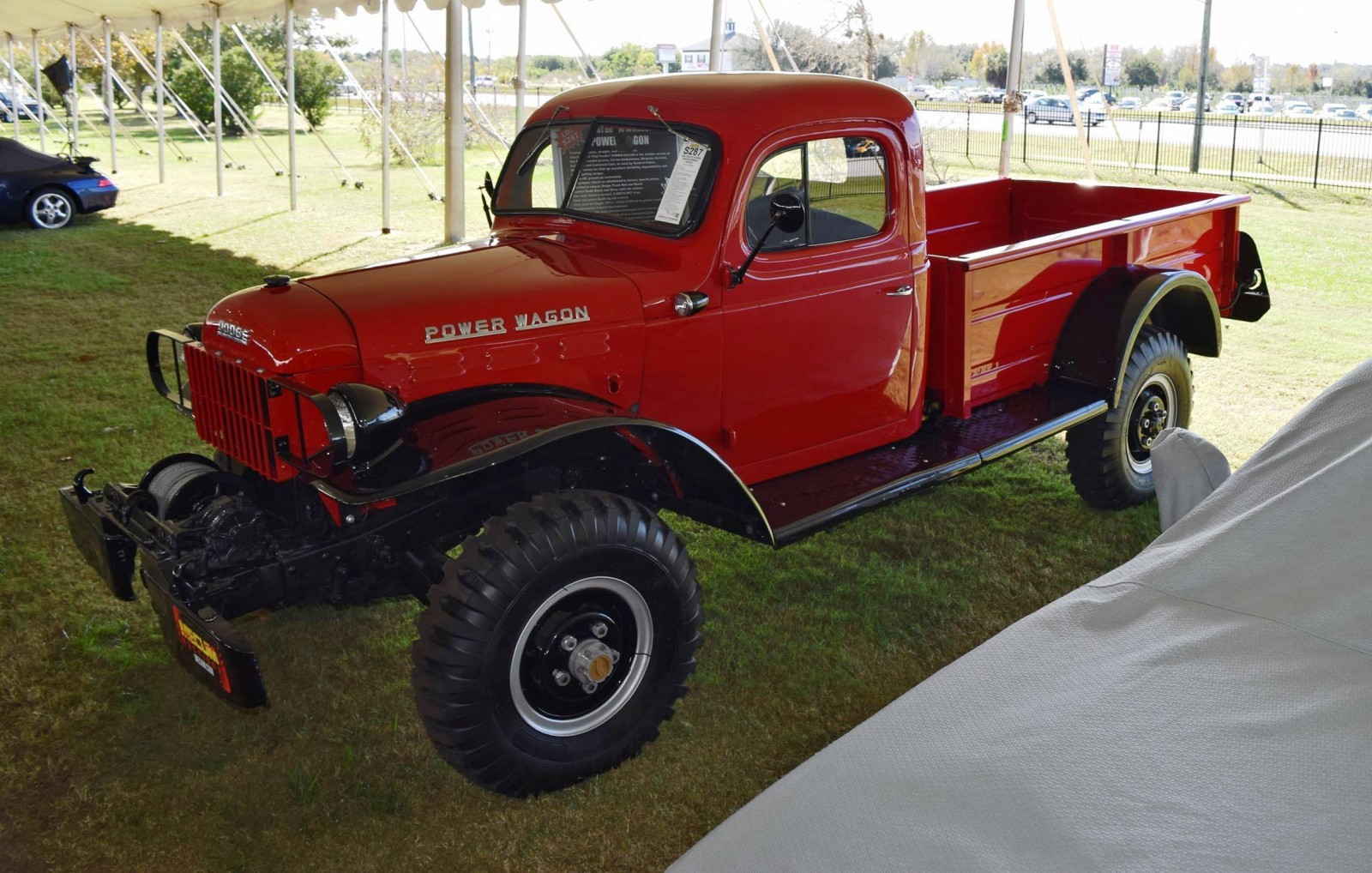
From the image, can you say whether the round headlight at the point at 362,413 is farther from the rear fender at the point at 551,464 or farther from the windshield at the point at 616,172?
the windshield at the point at 616,172

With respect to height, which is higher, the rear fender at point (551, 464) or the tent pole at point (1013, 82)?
the tent pole at point (1013, 82)

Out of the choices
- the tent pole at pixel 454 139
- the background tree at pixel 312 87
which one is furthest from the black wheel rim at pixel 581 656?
the background tree at pixel 312 87

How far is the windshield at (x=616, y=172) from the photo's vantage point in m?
3.82

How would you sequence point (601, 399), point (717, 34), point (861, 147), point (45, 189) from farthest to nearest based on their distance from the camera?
point (45, 189), point (717, 34), point (861, 147), point (601, 399)

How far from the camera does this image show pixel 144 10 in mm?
15898

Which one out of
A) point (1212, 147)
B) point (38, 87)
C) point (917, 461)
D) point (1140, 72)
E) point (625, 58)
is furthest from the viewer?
point (1140, 72)

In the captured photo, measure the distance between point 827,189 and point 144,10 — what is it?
604 inches

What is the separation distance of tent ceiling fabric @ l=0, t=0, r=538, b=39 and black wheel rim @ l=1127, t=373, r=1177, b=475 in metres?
6.90

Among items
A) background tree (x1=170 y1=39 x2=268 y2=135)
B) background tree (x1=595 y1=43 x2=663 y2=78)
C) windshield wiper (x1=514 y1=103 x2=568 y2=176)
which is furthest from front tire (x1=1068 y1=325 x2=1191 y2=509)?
background tree (x1=595 y1=43 x2=663 y2=78)

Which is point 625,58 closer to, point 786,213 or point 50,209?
point 50,209

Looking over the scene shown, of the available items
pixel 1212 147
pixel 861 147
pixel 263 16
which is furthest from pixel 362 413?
pixel 1212 147

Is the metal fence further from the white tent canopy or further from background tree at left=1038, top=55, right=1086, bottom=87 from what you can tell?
background tree at left=1038, top=55, right=1086, bottom=87

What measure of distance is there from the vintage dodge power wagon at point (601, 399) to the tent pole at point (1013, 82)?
545 centimetres

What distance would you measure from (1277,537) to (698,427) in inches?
83.1
